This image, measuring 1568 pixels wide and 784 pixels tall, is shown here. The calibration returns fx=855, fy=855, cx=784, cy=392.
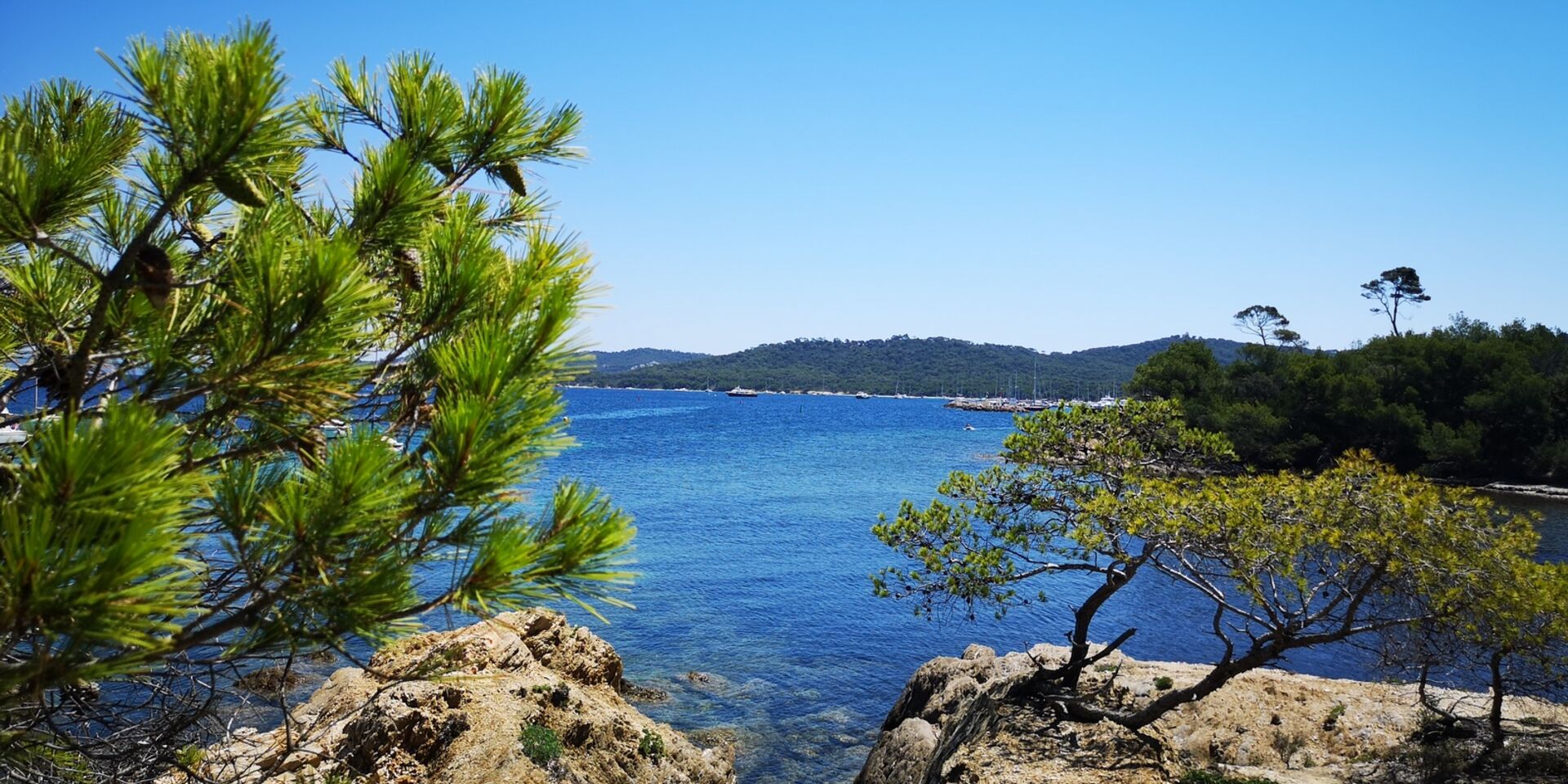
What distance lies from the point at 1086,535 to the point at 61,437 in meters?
9.36

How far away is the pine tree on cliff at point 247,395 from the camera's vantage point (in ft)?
7.18

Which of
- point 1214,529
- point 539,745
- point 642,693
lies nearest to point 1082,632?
point 1214,529

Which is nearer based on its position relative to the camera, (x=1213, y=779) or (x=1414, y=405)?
(x=1213, y=779)

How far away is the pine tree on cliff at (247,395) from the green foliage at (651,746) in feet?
26.3

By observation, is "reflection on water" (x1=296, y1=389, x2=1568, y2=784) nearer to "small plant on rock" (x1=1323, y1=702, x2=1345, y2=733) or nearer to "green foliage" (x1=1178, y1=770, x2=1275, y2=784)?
"green foliage" (x1=1178, y1=770, x2=1275, y2=784)

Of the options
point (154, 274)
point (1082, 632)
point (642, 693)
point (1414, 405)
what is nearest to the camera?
point (154, 274)

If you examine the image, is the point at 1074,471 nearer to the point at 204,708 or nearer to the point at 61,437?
the point at 204,708

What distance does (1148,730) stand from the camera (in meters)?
10.7

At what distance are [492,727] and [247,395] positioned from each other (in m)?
7.56

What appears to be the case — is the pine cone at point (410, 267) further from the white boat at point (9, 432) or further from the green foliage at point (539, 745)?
the green foliage at point (539, 745)

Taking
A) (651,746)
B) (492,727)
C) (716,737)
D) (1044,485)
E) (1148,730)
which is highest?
(1044,485)

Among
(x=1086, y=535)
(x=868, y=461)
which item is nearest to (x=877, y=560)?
(x=1086, y=535)

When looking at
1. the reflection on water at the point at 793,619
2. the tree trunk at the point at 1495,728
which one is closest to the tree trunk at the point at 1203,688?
the tree trunk at the point at 1495,728

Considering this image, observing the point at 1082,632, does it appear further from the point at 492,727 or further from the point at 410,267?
the point at 410,267
